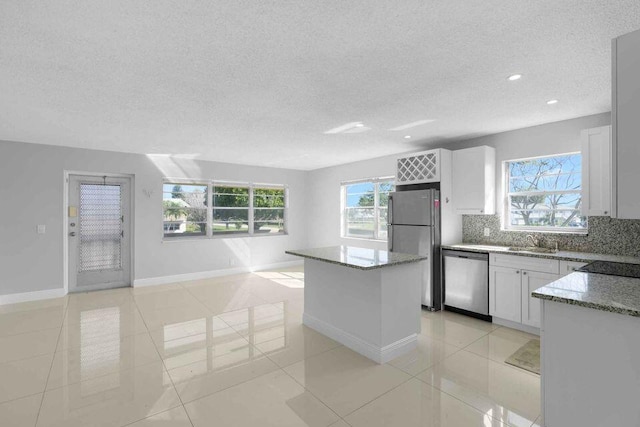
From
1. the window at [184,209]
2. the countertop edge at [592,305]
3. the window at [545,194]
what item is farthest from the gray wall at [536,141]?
the window at [184,209]

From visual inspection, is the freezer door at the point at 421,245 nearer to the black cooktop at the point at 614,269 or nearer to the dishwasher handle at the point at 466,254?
the dishwasher handle at the point at 466,254

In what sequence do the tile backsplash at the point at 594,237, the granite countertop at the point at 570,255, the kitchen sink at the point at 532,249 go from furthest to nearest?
the kitchen sink at the point at 532,249 → the tile backsplash at the point at 594,237 → the granite countertop at the point at 570,255

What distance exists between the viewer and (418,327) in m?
3.24

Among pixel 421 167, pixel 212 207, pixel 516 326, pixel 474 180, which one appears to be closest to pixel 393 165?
pixel 421 167

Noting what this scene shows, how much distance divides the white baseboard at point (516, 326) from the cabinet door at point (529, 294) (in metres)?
0.09

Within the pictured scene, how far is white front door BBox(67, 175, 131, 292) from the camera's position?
533 cm

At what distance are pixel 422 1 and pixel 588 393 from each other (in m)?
2.28

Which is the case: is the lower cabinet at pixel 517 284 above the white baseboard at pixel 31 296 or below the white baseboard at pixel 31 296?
above

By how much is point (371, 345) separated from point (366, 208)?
383cm

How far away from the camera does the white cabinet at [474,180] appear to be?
4.23 metres

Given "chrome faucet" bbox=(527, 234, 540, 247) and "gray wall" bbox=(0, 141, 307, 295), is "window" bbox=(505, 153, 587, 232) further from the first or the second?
"gray wall" bbox=(0, 141, 307, 295)

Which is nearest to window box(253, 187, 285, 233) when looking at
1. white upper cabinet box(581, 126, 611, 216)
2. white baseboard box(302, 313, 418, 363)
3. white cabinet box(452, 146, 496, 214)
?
white baseboard box(302, 313, 418, 363)

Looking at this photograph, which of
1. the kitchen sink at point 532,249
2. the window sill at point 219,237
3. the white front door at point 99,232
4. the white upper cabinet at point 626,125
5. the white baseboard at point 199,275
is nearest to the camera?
the white upper cabinet at point 626,125

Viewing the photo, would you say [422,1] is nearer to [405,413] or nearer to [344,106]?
[344,106]
